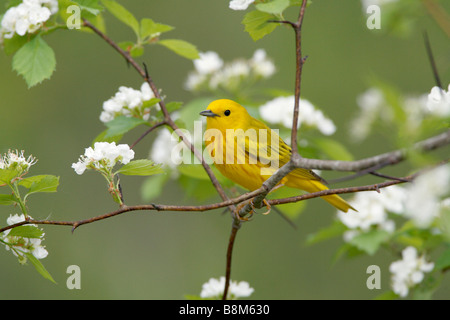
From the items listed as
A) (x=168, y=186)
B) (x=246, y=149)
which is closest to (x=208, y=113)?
(x=246, y=149)

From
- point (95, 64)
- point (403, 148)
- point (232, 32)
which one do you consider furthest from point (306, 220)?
point (403, 148)

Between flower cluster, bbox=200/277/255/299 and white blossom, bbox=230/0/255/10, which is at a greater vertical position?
white blossom, bbox=230/0/255/10

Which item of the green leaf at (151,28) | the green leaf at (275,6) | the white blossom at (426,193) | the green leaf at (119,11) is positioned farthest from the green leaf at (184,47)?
the white blossom at (426,193)

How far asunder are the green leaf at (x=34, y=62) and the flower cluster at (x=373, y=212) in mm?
1433

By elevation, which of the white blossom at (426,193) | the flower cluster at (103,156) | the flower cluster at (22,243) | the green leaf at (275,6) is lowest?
the white blossom at (426,193)

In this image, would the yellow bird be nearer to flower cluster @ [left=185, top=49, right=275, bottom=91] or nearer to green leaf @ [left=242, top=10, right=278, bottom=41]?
flower cluster @ [left=185, top=49, right=275, bottom=91]

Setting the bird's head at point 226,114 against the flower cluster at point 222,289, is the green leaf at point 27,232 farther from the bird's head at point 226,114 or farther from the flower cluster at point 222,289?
the bird's head at point 226,114

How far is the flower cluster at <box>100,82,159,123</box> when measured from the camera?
7.40 feet

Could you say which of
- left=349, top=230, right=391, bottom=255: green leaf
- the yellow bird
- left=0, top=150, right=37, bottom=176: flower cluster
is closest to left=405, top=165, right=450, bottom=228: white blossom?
left=0, top=150, right=37, bottom=176: flower cluster

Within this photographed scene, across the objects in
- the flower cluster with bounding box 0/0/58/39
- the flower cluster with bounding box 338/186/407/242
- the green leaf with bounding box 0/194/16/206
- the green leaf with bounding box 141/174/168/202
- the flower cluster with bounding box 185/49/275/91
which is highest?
the flower cluster with bounding box 185/49/275/91

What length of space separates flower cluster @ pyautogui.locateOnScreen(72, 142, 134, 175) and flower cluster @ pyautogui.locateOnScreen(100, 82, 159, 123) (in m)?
0.60

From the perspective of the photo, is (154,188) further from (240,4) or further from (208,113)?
(240,4)

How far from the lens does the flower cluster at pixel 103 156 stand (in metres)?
1.64

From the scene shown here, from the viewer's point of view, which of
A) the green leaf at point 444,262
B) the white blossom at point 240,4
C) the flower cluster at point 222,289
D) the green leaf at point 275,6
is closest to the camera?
the green leaf at point 275,6
